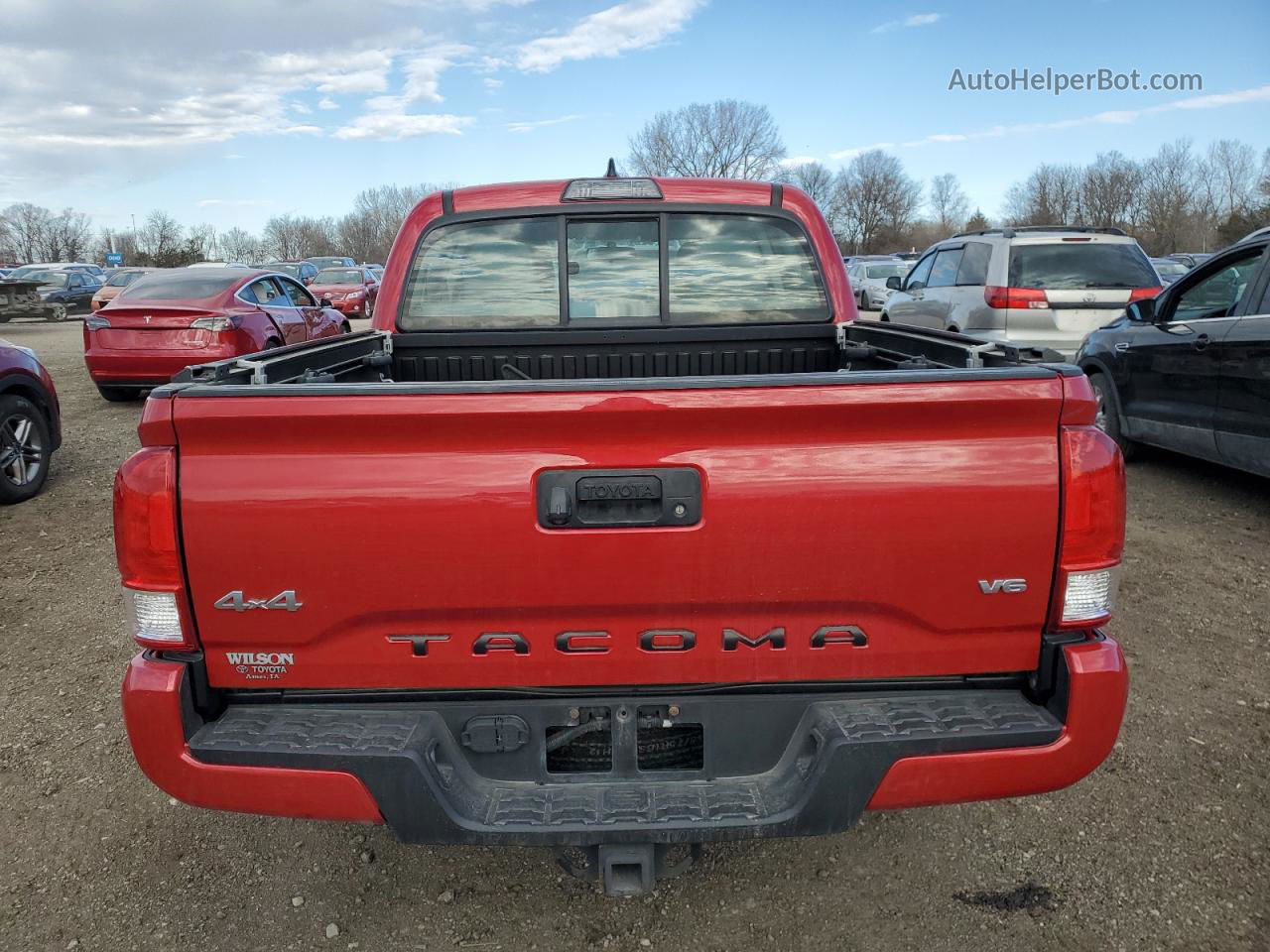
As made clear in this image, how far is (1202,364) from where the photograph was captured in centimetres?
603

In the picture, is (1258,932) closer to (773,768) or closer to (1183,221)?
(773,768)

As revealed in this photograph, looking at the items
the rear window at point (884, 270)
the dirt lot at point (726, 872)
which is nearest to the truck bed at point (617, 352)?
the dirt lot at point (726, 872)

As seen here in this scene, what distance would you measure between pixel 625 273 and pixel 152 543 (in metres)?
2.25

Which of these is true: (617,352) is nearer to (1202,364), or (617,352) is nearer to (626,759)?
(626,759)

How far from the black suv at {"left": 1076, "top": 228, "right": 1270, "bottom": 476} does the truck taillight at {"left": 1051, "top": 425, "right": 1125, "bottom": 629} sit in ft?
13.9

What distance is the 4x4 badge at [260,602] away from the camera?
1916 mm

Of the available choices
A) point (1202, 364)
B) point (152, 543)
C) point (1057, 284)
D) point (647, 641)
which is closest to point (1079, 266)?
point (1057, 284)

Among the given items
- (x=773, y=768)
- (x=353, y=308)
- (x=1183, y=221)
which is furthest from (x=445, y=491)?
(x=1183, y=221)

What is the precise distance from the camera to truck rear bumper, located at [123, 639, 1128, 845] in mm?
1923

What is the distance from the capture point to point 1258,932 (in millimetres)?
2414

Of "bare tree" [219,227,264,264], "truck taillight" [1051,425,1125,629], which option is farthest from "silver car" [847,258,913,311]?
"bare tree" [219,227,264,264]

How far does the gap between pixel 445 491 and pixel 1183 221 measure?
303ft

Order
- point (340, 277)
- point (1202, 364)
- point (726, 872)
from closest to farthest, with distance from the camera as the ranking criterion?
point (726, 872) < point (1202, 364) < point (340, 277)

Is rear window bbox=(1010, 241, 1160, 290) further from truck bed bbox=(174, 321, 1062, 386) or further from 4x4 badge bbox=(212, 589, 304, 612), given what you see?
4x4 badge bbox=(212, 589, 304, 612)
